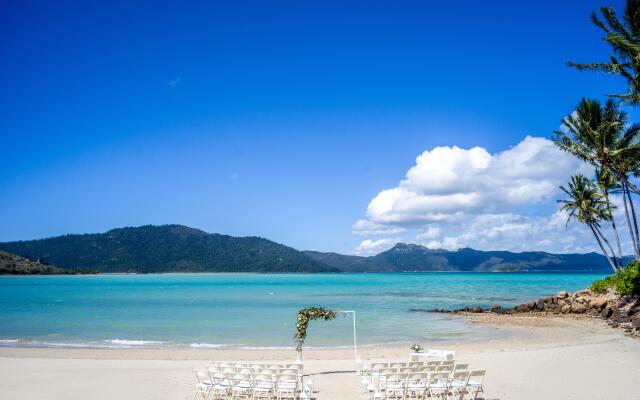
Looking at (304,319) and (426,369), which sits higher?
(304,319)

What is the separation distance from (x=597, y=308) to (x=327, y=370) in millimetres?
24337

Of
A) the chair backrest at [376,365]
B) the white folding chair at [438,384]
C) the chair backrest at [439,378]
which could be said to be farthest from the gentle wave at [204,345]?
the chair backrest at [439,378]

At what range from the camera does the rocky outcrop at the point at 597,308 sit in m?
24.9

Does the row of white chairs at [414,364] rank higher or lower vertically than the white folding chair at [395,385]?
higher

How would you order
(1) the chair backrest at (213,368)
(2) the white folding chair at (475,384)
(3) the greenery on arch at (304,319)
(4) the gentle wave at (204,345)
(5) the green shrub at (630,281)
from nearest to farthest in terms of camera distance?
(2) the white folding chair at (475,384) → (1) the chair backrest at (213,368) → (3) the greenery on arch at (304,319) → (4) the gentle wave at (204,345) → (5) the green shrub at (630,281)

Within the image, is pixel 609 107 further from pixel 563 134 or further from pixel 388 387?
pixel 388 387

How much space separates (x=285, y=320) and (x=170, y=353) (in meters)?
13.6

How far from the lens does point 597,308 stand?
103 ft

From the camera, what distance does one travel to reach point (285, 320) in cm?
3200

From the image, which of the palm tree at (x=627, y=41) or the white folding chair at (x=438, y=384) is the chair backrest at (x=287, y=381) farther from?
the palm tree at (x=627, y=41)

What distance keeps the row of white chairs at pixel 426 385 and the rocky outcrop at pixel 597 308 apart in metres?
14.0

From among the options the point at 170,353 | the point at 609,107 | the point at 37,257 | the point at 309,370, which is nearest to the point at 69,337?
the point at 170,353

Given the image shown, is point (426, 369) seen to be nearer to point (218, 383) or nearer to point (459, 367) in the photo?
point (459, 367)

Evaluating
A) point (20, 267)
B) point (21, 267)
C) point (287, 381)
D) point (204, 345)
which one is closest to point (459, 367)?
point (287, 381)
